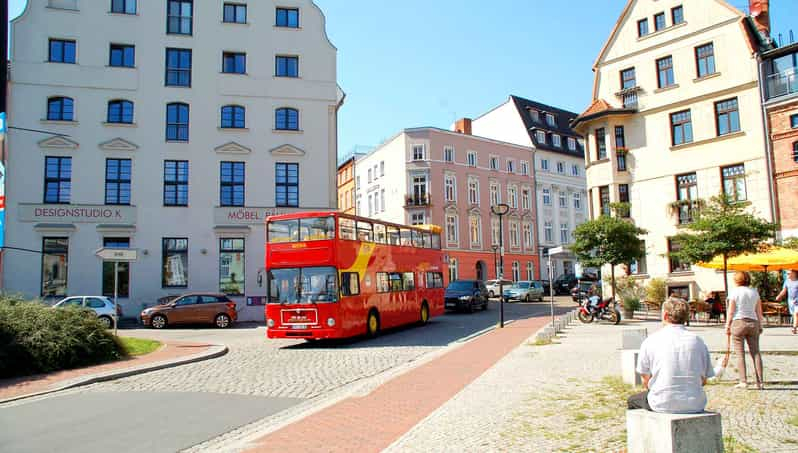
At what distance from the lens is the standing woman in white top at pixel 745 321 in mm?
8453

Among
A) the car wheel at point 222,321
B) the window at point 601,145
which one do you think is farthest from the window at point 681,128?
the car wheel at point 222,321

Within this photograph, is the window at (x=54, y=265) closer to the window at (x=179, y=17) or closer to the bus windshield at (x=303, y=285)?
the window at (x=179, y=17)

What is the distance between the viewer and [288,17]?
32656 millimetres

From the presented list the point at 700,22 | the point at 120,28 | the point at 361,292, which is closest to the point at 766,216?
the point at 700,22

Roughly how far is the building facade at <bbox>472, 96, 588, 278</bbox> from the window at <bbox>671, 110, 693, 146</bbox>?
3002 centimetres

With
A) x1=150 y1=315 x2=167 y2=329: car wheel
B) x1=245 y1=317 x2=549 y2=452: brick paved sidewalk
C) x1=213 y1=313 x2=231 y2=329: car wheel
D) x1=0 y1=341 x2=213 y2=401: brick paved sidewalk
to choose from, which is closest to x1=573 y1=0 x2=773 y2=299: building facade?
x1=245 y1=317 x2=549 y2=452: brick paved sidewalk

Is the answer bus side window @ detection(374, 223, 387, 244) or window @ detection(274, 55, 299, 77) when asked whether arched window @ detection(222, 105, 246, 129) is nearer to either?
window @ detection(274, 55, 299, 77)

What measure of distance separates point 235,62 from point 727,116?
2555cm

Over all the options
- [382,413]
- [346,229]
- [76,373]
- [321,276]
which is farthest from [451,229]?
[382,413]

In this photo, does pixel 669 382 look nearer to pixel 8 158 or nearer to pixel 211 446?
pixel 211 446

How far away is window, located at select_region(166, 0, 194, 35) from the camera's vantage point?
3139cm

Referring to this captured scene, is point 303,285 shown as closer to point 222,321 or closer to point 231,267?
point 222,321

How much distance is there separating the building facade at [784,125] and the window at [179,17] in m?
29.0

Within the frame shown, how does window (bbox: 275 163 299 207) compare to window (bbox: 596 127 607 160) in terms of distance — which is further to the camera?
window (bbox: 596 127 607 160)
